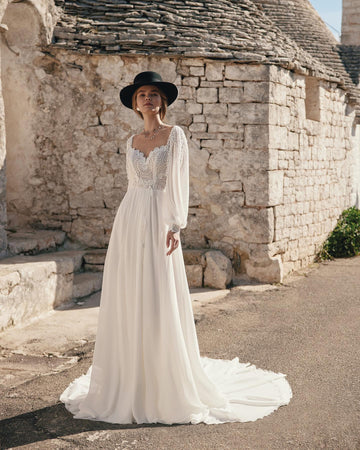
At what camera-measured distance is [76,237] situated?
26.2 ft

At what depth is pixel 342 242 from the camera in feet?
33.7

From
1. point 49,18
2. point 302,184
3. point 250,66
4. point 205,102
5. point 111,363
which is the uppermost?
point 49,18

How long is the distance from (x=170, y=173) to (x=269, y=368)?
6.53ft

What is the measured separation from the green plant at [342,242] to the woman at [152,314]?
6434mm

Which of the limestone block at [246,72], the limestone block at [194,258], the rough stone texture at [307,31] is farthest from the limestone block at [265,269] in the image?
the rough stone texture at [307,31]

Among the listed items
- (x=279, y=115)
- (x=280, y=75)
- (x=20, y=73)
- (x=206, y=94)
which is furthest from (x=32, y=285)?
(x=280, y=75)

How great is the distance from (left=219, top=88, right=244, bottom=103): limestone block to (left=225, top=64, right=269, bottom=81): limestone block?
0.55 ft

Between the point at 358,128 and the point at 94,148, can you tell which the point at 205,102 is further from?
the point at 358,128

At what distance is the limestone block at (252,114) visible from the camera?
307 inches

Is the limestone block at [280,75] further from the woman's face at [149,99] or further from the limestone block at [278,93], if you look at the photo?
the woman's face at [149,99]

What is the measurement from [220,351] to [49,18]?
5106mm

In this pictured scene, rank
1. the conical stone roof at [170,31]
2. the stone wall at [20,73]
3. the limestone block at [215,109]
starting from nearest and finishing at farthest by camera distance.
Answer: the stone wall at [20,73]
the conical stone roof at [170,31]
the limestone block at [215,109]

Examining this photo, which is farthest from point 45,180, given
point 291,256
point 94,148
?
point 291,256

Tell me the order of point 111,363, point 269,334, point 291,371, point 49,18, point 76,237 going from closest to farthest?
point 111,363 → point 291,371 → point 269,334 → point 49,18 → point 76,237
